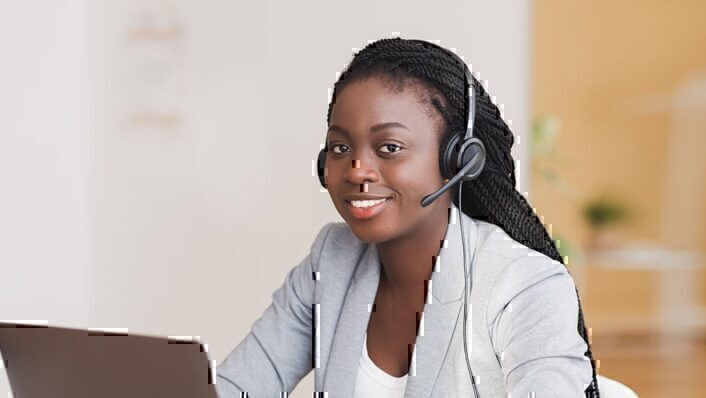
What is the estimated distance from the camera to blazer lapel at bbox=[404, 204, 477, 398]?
113cm

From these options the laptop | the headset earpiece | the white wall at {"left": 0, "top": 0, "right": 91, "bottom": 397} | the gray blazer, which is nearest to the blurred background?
the white wall at {"left": 0, "top": 0, "right": 91, "bottom": 397}

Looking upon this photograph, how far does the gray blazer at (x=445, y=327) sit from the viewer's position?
3.35 ft

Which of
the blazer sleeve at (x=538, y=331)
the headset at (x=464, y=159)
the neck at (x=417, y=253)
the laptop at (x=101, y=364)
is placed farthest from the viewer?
the neck at (x=417, y=253)

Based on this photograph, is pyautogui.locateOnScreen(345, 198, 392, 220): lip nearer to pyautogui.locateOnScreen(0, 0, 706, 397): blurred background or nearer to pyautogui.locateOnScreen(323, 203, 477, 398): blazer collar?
pyautogui.locateOnScreen(323, 203, 477, 398): blazer collar

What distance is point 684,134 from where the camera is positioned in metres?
5.05

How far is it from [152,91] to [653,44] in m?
3.79

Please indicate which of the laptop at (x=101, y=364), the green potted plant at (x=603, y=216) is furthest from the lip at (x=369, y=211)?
the green potted plant at (x=603, y=216)

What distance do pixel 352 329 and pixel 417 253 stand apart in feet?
0.47

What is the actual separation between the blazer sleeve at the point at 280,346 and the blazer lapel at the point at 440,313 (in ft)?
0.74

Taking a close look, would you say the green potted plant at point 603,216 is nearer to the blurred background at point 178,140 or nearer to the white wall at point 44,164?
the blurred background at point 178,140

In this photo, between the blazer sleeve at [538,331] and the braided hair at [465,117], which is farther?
the braided hair at [465,117]

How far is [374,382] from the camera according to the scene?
1.21 meters

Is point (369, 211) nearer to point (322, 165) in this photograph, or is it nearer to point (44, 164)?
point (322, 165)

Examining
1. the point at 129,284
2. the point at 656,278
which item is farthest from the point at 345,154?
the point at 656,278
